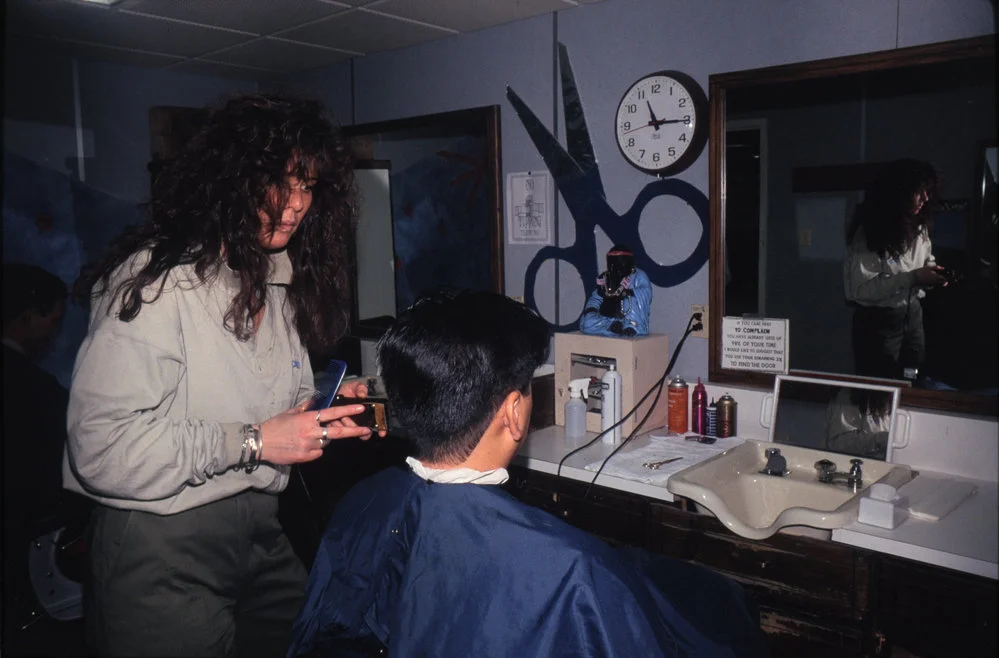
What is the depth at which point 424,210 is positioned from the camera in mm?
3439

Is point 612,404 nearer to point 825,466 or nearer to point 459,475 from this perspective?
point 825,466

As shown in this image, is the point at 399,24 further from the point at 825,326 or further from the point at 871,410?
the point at 871,410

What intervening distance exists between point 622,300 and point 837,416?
793 millimetres

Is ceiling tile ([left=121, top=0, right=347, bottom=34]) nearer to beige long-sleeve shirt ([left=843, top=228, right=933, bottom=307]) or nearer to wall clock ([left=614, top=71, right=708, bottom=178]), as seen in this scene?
wall clock ([left=614, top=71, right=708, bottom=178])

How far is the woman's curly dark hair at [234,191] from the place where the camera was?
1508mm

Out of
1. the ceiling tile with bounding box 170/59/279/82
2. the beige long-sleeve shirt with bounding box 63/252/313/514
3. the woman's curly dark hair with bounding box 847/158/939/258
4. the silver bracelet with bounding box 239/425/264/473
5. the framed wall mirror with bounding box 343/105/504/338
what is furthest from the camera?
the ceiling tile with bounding box 170/59/279/82

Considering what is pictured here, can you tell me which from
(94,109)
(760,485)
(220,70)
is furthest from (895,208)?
(94,109)

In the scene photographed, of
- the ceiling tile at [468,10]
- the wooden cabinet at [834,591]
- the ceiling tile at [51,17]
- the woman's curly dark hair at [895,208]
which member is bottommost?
the wooden cabinet at [834,591]

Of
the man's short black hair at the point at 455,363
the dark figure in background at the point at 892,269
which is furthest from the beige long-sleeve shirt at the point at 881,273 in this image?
the man's short black hair at the point at 455,363

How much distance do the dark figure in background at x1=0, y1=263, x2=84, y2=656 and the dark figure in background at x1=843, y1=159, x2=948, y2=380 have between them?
2.72 m

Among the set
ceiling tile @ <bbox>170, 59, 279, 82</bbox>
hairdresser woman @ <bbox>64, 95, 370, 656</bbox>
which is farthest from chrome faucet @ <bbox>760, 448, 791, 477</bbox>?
ceiling tile @ <bbox>170, 59, 279, 82</bbox>

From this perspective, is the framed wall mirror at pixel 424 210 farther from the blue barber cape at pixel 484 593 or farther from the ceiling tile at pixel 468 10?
the blue barber cape at pixel 484 593

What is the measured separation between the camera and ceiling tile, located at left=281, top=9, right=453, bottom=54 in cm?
297

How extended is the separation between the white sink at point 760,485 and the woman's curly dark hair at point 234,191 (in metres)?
1.20
